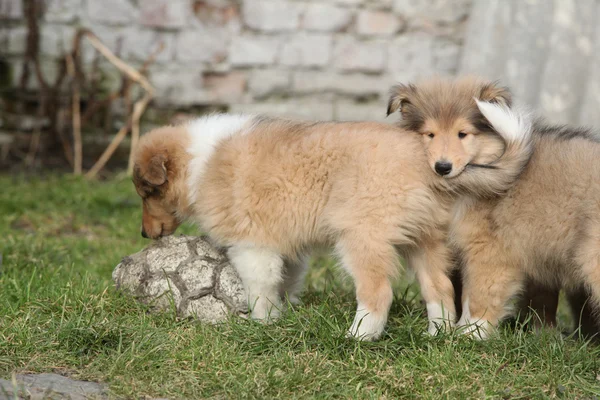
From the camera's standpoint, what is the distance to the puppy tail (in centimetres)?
389

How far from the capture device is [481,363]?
3656mm

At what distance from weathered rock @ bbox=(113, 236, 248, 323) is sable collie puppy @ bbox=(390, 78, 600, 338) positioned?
1.19m

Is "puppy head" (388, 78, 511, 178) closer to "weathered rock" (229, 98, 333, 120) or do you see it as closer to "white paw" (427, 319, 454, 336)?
"white paw" (427, 319, 454, 336)

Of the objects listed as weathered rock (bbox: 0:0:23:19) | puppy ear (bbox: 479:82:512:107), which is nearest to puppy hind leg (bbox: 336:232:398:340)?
puppy ear (bbox: 479:82:512:107)

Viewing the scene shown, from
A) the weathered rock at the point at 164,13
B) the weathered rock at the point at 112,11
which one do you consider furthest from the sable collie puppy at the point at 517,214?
the weathered rock at the point at 112,11

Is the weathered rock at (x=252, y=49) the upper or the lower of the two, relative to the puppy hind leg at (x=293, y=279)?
upper

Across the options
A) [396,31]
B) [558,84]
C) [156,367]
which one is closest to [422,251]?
[156,367]

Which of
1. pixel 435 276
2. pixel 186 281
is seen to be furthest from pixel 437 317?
pixel 186 281

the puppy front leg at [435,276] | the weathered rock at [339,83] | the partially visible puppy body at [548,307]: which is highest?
the weathered rock at [339,83]

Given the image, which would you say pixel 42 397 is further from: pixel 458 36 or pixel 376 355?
pixel 458 36

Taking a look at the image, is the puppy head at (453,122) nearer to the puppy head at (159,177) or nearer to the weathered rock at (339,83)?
the puppy head at (159,177)

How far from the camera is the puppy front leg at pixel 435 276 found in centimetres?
412

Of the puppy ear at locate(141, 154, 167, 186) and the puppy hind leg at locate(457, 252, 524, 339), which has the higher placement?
the puppy ear at locate(141, 154, 167, 186)

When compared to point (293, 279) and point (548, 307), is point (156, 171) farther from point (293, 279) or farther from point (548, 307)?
point (548, 307)
